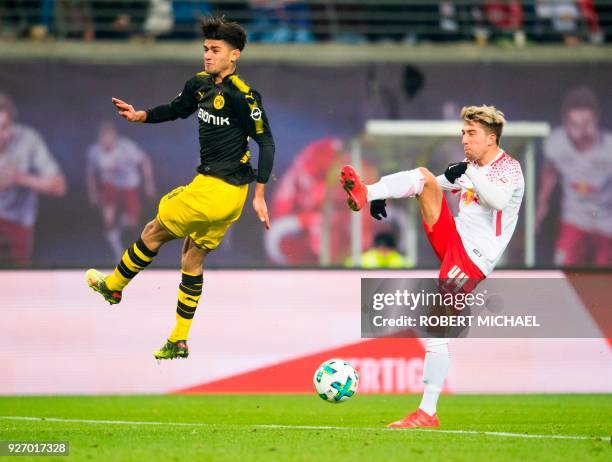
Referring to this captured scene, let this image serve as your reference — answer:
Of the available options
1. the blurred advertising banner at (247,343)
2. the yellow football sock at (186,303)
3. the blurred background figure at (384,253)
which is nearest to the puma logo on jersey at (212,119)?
the yellow football sock at (186,303)

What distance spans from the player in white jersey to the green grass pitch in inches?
19.7

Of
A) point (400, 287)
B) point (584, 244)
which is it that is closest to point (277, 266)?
point (400, 287)

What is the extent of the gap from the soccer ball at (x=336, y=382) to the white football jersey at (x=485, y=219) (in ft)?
4.03

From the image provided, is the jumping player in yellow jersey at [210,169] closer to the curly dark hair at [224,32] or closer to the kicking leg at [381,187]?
the curly dark hair at [224,32]

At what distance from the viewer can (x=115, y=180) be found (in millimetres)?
16531

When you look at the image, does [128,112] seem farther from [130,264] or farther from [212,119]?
[130,264]

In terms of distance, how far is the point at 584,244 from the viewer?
16906 millimetres

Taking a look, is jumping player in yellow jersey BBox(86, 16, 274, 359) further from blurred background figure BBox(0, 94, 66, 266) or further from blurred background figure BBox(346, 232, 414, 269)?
blurred background figure BBox(0, 94, 66, 266)

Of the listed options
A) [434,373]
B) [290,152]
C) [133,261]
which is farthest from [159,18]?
[434,373]

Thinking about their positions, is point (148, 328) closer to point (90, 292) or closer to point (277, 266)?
point (90, 292)

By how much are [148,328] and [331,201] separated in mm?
4914

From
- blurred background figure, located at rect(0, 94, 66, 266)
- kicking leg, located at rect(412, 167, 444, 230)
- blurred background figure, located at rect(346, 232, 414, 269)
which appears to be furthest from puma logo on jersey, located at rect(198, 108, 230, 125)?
blurred background figure, located at rect(0, 94, 66, 266)

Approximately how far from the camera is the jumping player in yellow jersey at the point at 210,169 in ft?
28.4

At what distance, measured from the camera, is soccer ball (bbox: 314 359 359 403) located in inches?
343
